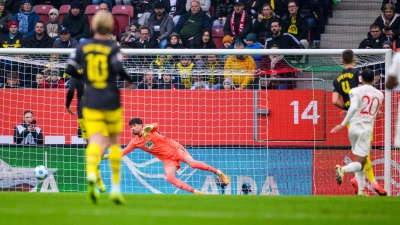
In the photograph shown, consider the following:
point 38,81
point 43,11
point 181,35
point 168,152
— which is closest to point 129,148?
point 168,152

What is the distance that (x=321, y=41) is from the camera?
20594 mm

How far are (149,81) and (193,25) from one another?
4.43 m

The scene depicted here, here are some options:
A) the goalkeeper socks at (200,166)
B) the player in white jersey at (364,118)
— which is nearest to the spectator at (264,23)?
the goalkeeper socks at (200,166)

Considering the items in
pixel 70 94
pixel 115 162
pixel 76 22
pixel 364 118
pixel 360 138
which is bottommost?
pixel 115 162

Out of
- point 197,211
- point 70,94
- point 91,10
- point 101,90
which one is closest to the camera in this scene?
point 197,211

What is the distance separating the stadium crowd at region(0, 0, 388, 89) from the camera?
1656 centimetres

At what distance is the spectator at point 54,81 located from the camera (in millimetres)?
16734

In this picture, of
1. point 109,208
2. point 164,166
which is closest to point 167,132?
point 164,166

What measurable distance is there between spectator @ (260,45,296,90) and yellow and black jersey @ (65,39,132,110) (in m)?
7.52

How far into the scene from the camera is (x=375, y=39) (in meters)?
18.9

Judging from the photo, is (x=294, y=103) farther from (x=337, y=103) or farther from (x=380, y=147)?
(x=337, y=103)

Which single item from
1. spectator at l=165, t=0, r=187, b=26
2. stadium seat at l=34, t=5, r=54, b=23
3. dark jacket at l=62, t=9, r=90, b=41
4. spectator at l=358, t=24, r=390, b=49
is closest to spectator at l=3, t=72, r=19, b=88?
Answer: dark jacket at l=62, t=9, r=90, b=41

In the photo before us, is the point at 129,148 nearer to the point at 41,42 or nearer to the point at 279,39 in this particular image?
the point at 279,39

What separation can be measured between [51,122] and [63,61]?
49.2 inches
